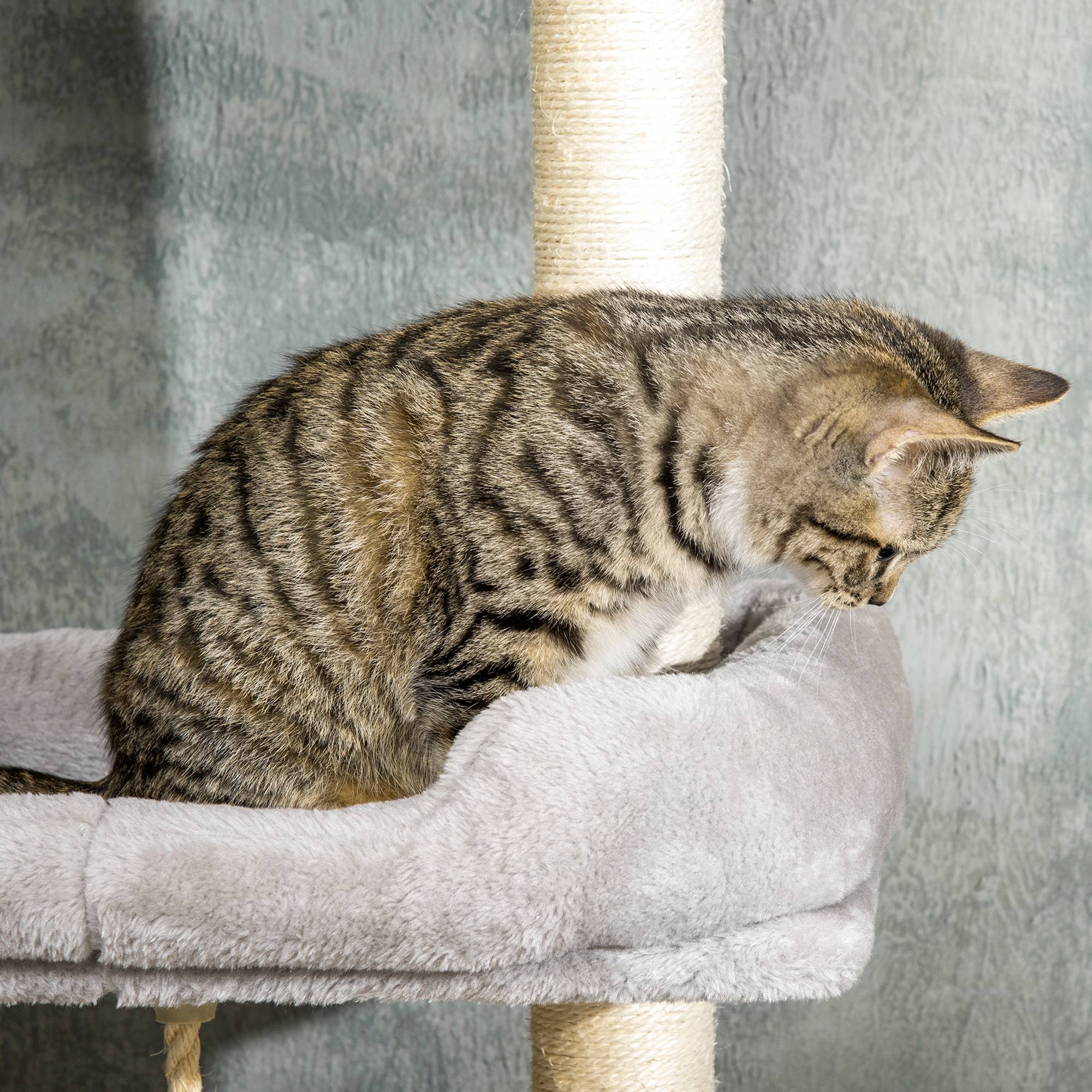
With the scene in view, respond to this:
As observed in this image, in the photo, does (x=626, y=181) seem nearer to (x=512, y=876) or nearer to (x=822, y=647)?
(x=822, y=647)

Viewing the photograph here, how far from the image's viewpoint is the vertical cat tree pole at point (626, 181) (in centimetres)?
153

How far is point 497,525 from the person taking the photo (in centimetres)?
123

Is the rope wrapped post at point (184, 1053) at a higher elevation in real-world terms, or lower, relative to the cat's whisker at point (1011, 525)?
lower

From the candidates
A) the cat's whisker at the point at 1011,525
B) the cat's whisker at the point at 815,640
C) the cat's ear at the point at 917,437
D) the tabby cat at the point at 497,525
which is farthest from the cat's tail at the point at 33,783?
the cat's whisker at the point at 1011,525

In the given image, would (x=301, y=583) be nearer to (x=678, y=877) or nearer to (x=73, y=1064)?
(x=678, y=877)

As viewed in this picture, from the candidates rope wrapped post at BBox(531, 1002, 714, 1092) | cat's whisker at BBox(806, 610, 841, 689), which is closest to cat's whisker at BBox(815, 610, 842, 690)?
cat's whisker at BBox(806, 610, 841, 689)

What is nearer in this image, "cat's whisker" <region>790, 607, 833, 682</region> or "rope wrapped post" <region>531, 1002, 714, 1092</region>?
"cat's whisker" <region>790, 607, 833, 682</region>

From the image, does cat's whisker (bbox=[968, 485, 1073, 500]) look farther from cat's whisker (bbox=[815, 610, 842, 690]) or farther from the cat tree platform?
the cat tree platform

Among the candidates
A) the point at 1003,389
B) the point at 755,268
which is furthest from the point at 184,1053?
the point at 755,268

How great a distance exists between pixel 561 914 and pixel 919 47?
1.50 metres

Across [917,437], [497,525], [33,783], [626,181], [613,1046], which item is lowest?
[613,1046]

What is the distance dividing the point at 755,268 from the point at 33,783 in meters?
1.31

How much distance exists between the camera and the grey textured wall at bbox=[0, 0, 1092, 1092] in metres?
1.98

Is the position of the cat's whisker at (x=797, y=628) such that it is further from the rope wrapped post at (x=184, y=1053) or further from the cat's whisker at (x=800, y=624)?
the rope wrapped post at (x=184, y=1053)
